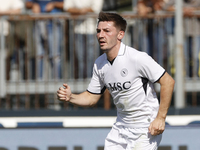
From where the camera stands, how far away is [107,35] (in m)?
2.82

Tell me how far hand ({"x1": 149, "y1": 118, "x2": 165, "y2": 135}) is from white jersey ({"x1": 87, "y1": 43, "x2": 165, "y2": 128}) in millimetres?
131

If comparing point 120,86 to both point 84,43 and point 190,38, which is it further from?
point 190,38

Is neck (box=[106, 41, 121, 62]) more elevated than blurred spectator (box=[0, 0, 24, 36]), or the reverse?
blurred spectator (box=[0, 0, 24, 36])

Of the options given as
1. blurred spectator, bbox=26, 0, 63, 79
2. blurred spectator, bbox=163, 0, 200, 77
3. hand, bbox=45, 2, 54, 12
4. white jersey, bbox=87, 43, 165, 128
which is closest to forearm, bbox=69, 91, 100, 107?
white jersey, bbox=87, 43, 165, 128

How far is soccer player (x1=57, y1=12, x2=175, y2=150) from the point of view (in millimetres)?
2750

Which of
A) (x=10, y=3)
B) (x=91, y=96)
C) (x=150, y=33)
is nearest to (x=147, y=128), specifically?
(x=91, y=96)

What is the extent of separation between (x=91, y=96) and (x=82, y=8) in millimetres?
5036

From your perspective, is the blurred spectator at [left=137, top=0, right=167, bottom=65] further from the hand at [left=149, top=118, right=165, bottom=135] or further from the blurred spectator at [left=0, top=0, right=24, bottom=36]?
the hand at [left=149, top=118, right=165, bottom=135]

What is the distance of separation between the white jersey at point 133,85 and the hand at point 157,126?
131mm

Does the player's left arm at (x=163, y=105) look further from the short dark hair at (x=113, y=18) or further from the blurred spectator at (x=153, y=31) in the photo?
the blurred spectator at (x=153, y=31)

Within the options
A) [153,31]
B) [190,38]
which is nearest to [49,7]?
[153,31]

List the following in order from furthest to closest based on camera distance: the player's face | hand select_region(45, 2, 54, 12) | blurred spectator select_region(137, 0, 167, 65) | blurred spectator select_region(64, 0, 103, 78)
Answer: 1. hand select_region(45, 2, 54, 12)
2. blurred spectator select_region(64, 0, 103, 78)
3. blurred spectator select_region(137, 0, 167, 65)
4. the player's face

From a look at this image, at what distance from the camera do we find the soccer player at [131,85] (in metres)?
2.75

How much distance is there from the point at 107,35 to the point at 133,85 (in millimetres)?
413
